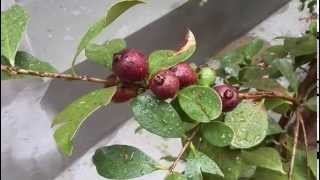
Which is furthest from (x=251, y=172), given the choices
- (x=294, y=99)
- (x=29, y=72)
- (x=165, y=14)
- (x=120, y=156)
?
(x=165, y=14)

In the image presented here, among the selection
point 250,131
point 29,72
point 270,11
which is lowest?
point 270,11

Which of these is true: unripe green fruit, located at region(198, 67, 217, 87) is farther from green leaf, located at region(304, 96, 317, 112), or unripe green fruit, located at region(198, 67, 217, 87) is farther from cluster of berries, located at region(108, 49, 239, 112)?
green leaf, located at region(304, 96, 317, 112)

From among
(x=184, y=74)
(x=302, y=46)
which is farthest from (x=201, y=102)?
(x=302, y=46)

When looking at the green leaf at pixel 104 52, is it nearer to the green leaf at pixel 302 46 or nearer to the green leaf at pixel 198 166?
the green leaf at pixel 198 166

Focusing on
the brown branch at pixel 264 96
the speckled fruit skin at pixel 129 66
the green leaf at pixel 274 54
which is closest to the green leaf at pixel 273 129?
the brown branch at pixel 264 96

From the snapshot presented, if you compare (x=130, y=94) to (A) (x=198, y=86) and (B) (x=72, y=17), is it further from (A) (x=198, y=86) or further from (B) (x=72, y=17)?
(B) (x=72, y=17)

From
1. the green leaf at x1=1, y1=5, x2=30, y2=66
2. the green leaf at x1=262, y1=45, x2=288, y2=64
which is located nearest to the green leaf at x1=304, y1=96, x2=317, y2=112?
the green leaf at x1=262, y1=45, x2=288, y2=64
